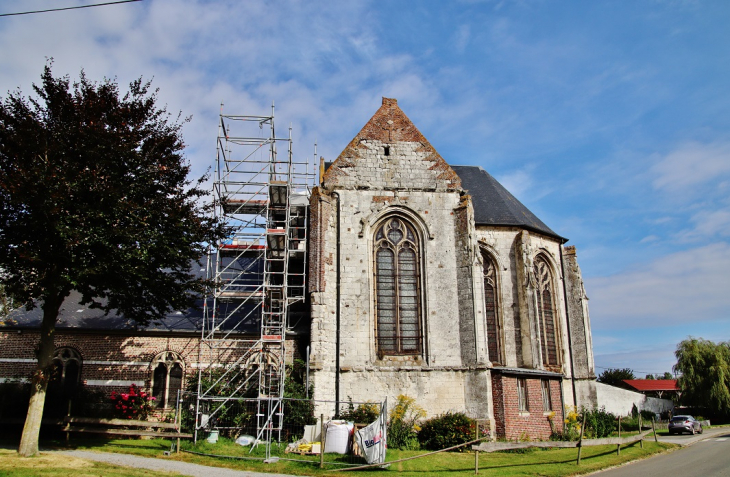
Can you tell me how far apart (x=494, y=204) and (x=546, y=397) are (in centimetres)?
805

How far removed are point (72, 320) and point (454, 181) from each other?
14384 mm

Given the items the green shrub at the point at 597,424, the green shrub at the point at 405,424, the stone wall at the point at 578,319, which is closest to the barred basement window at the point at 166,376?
the green shrub at the point at 405,424

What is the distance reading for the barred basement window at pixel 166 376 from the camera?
19109mm

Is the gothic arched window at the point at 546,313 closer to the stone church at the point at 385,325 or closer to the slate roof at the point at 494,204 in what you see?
the stone church at the point at 385,325

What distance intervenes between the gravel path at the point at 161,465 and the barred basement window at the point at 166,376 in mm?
5053

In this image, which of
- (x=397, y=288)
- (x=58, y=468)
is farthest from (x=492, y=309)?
(x=58, y=468)

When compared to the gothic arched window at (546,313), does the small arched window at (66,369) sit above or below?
below

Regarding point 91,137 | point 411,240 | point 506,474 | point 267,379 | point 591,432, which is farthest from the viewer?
point 591,432

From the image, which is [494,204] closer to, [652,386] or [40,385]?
[40,385]

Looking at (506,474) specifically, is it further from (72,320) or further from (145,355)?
(72,320)

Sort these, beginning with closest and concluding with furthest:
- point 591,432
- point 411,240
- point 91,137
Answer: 1. point 91,137
2. point 411,240
3. point 591,432

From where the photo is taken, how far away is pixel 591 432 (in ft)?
69.9

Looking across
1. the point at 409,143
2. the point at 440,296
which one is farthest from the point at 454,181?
the point at 440,296

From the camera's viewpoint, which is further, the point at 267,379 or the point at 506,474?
the point at 267,379
